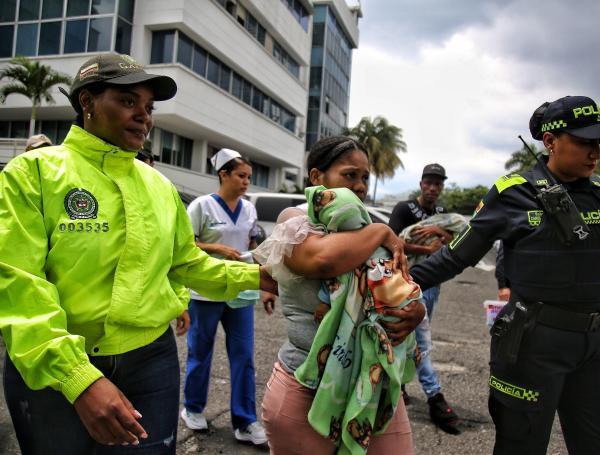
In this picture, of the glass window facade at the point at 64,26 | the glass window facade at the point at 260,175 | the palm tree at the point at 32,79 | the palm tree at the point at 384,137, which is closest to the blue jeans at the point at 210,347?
the palm tree at the point at 32,79

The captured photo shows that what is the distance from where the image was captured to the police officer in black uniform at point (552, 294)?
7.44ft

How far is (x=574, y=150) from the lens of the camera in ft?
7.89

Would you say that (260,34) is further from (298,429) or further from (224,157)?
(298,429)

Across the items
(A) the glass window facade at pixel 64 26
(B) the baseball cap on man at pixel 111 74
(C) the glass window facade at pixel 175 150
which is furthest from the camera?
(C) the glass window facade at pixel 175 150

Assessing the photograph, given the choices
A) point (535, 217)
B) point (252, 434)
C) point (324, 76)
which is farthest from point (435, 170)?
point (324, 76)

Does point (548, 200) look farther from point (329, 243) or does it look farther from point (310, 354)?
point (310, 354)

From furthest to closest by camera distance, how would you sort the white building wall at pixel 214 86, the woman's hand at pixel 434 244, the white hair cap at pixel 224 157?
the white building wall at pixel 214 86 → the white hair cap at pixel 224 157 → the woman's hand at pixel 434 244

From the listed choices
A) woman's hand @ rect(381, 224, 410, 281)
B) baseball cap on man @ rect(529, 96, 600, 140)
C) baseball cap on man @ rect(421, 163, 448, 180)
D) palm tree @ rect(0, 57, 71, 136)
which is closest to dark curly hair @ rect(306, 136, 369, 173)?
woman's hand @ rect(381, 224, 410, 281)

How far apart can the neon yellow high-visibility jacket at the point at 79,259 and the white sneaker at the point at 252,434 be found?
6.30 ft

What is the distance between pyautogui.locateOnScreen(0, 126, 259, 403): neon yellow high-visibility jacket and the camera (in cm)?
139

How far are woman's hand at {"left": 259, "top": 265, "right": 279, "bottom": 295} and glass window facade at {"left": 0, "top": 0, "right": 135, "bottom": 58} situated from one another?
2082 cm

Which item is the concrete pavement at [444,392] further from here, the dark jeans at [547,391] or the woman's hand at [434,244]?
the woman's hand at [434,244]

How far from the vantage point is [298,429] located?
1.80 m

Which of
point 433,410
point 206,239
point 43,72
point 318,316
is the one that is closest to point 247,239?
point 206,239
